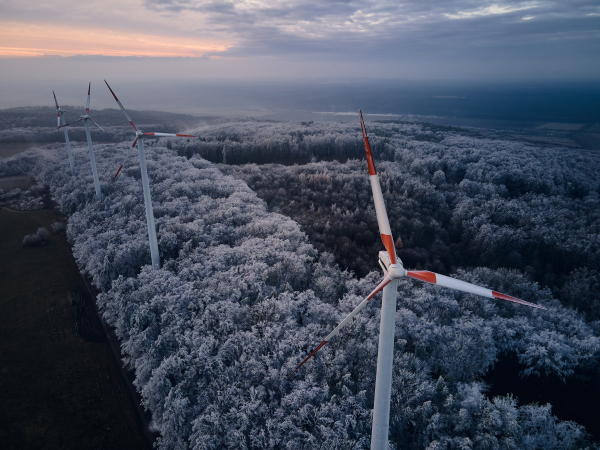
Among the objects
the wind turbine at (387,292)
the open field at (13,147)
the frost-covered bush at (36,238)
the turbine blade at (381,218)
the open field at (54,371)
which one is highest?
the open field at (13,147)

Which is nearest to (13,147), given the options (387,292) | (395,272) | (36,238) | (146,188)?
(36,238)

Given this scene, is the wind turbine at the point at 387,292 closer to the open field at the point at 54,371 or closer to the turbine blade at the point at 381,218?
the turbine blade at the point at 381,218

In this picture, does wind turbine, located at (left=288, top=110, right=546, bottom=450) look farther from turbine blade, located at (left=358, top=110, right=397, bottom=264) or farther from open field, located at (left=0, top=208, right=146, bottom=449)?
open field, located at (left=0, top=208, right=146, bottom=449)

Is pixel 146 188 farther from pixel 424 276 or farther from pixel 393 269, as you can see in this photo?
pixel 424 276

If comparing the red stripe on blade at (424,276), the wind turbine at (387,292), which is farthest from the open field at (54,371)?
the red stripe on blade at (424,276)

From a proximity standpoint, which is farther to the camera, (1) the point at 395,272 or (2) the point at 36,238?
(2) the point at 36,238

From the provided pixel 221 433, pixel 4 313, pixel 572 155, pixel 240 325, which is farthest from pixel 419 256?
pixel 572 155
